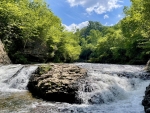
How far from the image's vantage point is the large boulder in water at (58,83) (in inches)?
478

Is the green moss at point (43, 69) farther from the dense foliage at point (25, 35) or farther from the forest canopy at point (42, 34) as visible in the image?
the dense foliage at point (25, 35)

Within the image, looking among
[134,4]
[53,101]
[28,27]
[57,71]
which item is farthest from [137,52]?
[53,101]

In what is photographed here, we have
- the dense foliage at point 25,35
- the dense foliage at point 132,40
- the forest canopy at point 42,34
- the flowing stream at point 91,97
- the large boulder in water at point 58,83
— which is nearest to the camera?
the flowing stream at point 91,97

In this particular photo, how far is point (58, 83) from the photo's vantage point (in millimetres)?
12719

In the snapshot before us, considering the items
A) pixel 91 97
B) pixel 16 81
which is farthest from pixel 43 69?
pixel 91 97

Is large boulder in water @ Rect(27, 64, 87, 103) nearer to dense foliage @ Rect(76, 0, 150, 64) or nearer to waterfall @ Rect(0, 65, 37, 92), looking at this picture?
waterfall @ Rect(0, 65, 37, 92)

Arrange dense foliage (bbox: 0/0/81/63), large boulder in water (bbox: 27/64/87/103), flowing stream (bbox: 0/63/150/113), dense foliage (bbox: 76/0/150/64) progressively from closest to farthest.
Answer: flowing stream (bbox: 0/63/150/113) < large boulder in water (bbox: 27/64/87/103) < dense foliage (bbox: 76/0/150/64) < dense foliage (bbox: 0/0/81/63)

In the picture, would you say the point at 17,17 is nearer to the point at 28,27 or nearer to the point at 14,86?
the point at 28,27

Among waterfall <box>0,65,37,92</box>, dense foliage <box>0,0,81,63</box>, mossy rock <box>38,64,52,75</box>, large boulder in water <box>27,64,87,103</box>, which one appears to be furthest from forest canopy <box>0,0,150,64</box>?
waterfall <box>0,65,37,92</box>

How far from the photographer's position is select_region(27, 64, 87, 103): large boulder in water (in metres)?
12.1

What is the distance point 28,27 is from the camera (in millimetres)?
35125

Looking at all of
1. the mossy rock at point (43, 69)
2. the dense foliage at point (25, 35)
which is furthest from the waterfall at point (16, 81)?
the dense foliage at point (25, 35)

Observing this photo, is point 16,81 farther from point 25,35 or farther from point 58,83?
point 25,35

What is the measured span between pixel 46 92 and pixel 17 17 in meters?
25.1
